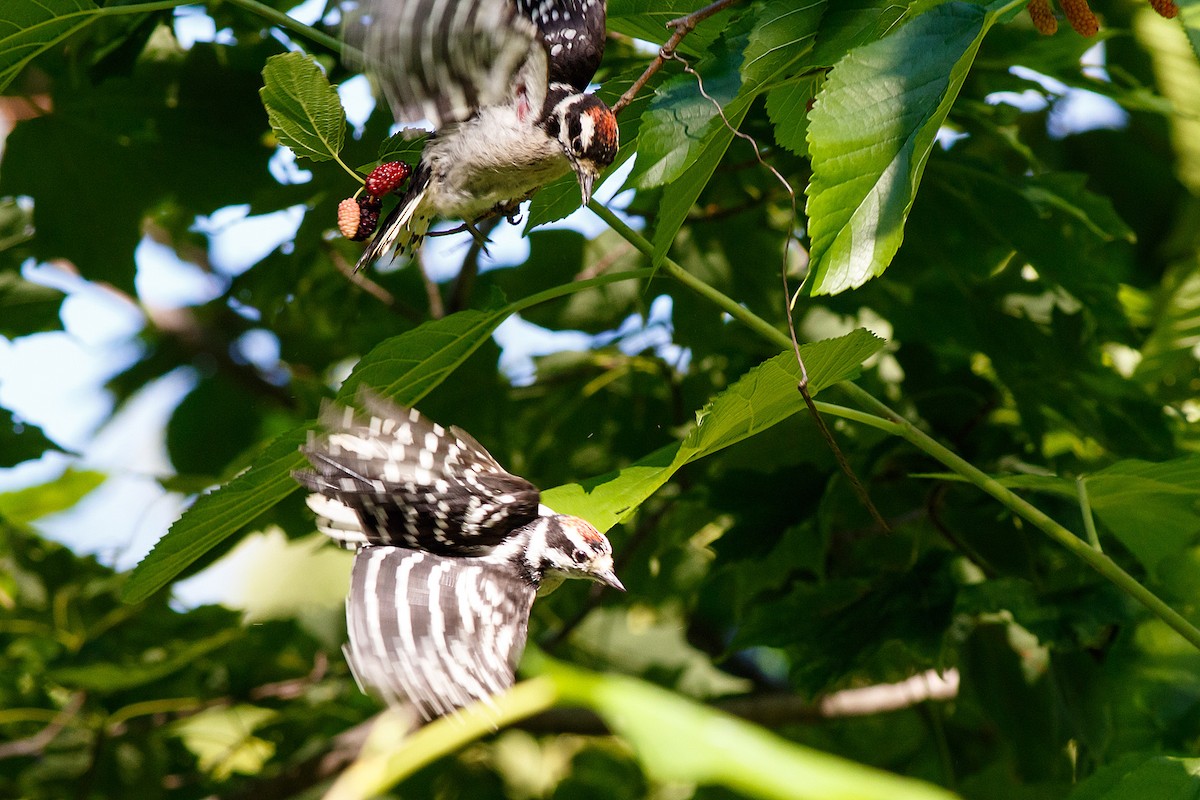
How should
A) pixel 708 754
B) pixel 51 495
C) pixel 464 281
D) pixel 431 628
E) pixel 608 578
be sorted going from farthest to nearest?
pixel 51 495
pixel 464 281
pixel 608 578
pixel 431 628
pixel 708 754

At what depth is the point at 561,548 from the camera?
34.2 inches

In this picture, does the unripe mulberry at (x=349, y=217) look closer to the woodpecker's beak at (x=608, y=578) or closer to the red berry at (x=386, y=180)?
the red berry at (x=386, y=180)

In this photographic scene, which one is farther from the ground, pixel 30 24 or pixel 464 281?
pixel 30 24

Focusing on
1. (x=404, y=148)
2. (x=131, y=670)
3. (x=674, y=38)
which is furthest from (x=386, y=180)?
(x=131, y=670)

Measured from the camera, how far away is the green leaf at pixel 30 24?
3.16 ft

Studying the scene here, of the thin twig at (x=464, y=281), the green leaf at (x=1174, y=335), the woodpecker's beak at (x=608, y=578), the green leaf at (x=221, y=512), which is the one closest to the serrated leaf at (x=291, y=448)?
the green leaf at (x=221, y=512)

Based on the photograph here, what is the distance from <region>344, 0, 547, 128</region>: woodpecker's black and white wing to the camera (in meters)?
0.75

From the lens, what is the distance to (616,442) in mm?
1607

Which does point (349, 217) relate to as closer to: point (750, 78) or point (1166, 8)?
point (750, 78)

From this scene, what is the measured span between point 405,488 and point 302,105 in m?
0.27

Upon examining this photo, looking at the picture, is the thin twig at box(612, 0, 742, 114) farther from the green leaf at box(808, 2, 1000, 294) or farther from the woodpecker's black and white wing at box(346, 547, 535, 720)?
the woodpecker's black and white wing at box(346, 547, 535, 720)

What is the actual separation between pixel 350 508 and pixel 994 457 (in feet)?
2.95

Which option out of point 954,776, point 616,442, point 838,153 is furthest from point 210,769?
point 838,153

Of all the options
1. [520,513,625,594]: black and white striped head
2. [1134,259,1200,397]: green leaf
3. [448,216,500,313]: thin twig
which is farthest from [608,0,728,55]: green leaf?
[1134,259,1200,397]: green leaf
